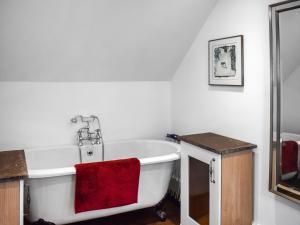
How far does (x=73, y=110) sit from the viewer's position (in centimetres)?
318

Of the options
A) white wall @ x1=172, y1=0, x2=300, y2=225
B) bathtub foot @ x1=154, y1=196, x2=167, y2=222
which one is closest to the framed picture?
white wall @ x1=172, y1=0, x2=300, y2=225

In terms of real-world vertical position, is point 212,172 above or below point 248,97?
below

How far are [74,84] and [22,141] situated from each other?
78 cm

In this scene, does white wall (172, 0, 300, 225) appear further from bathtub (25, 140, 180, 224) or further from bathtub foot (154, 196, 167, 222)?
bathtub foot (154, 196, 167, 222)

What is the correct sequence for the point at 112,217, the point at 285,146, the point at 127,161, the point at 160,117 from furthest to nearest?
the point at 160,117, the point at 112,217, the point at 127,161, the point at 285,146

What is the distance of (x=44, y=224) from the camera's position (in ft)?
7.84

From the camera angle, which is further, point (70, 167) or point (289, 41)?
point (70, 167)

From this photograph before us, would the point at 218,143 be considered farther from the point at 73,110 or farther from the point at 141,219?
the point at 73,110

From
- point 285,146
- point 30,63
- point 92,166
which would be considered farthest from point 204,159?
point 30,63

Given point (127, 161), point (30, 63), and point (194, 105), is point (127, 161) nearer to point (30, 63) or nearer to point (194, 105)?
point (194, 105)

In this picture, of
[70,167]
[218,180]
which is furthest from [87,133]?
[218,180]

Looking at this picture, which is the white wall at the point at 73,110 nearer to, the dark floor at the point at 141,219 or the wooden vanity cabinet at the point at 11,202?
the dark floor at the point at 141,219

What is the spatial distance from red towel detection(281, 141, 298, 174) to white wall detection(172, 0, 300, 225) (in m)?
0.18

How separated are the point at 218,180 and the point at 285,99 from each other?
0.75 meters
